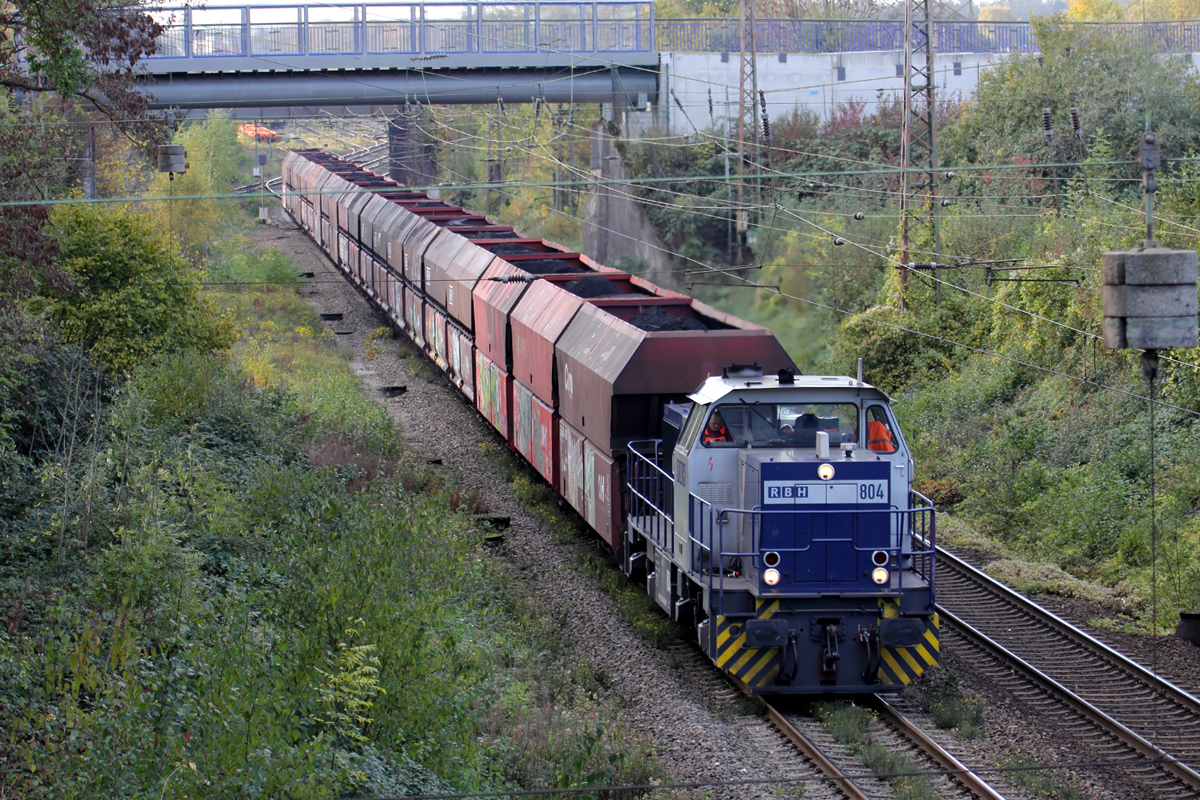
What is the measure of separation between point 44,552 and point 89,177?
1876 cm

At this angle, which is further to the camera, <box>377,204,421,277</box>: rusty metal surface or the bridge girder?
the bridge girder

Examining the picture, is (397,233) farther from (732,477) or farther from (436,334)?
(732,477)

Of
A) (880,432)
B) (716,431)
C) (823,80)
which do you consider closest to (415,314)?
(716,431)

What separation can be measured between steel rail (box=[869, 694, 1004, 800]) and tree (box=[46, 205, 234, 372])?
13.2 metres

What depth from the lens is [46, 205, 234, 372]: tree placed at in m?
18.5

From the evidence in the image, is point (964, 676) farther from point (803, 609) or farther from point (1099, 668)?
point (803, 609)

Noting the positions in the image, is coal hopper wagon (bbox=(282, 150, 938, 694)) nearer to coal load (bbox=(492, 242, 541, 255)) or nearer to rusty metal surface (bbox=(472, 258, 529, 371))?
rusty metal surface (bbox=(472, 258, 529, 371))

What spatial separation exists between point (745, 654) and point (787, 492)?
5.18 ft

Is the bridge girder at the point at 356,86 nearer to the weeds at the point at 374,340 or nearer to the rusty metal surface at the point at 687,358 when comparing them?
the weeds at the point at 374,340

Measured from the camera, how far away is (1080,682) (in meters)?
→ 12.0

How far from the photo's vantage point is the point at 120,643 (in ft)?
25.7

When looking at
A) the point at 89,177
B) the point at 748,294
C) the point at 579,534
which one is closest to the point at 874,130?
the point at 748,294

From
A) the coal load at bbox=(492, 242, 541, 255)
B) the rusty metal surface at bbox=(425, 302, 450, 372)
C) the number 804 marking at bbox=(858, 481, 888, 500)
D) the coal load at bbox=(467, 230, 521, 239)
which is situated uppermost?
the coal load at bbox=(467, 230, 521, 239)

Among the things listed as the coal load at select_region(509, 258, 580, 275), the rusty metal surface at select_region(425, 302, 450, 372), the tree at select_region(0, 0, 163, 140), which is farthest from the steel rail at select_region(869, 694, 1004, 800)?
the rusty metal surface at select_region(425, 302, 450, 372)
